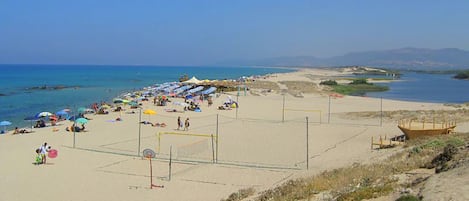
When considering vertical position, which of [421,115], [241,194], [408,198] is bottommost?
[241,194]

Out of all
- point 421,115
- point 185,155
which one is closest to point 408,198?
point 185,155

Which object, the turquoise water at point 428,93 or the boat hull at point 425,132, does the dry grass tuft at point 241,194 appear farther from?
the turquoise water at point 428,93

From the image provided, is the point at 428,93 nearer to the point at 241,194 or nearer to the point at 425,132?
the point at 425,132

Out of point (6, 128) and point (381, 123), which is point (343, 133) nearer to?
point (381, 123)

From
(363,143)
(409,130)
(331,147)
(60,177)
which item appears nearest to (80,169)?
(60,177)

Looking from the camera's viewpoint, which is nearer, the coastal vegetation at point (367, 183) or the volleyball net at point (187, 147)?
the coastal vegetation at point (367, 183)

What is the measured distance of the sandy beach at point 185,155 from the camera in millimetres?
15438

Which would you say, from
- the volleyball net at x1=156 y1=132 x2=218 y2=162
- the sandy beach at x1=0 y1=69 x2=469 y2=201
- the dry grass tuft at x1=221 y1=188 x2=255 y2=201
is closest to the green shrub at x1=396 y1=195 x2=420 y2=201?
the dry grass tuft at x1=221 y1=188 x2=255 y2=201

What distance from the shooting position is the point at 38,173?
690 inches

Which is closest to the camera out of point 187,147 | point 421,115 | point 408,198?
point 408,198

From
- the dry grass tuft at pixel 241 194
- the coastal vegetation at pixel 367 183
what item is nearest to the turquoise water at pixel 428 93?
the coastal vegetation at pixel 367 183

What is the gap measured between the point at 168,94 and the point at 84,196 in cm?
3936

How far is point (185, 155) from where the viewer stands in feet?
68.8

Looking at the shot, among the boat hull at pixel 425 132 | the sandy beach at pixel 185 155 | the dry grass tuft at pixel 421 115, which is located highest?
the boat hull at pixel 425 132
